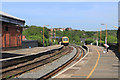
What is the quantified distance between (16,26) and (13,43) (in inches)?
136

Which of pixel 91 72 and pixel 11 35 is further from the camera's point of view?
pixel 11 35

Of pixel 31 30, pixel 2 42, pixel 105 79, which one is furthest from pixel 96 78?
pixel 31 30

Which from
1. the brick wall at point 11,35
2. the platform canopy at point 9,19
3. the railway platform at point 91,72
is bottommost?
the railway platform at point 91,72

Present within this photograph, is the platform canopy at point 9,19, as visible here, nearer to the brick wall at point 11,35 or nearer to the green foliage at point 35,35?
the brick wall at point 11,35

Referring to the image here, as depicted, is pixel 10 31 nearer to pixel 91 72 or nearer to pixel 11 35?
pixel 11 35

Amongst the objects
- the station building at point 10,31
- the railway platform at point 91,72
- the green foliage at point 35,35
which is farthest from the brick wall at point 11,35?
the green foliage at point 35,35

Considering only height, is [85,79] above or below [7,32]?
below

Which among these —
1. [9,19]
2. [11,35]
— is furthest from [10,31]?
[9,19]

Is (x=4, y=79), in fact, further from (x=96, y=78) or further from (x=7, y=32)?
(x=7, y=32)

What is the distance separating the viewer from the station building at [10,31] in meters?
26.5

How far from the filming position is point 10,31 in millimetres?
29359

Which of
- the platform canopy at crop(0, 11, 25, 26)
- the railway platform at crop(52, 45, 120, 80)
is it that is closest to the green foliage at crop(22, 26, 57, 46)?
the platform canopy at crop(0, 11, 25, 26)

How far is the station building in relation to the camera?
86.8 feet

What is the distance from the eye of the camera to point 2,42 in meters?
26.6
